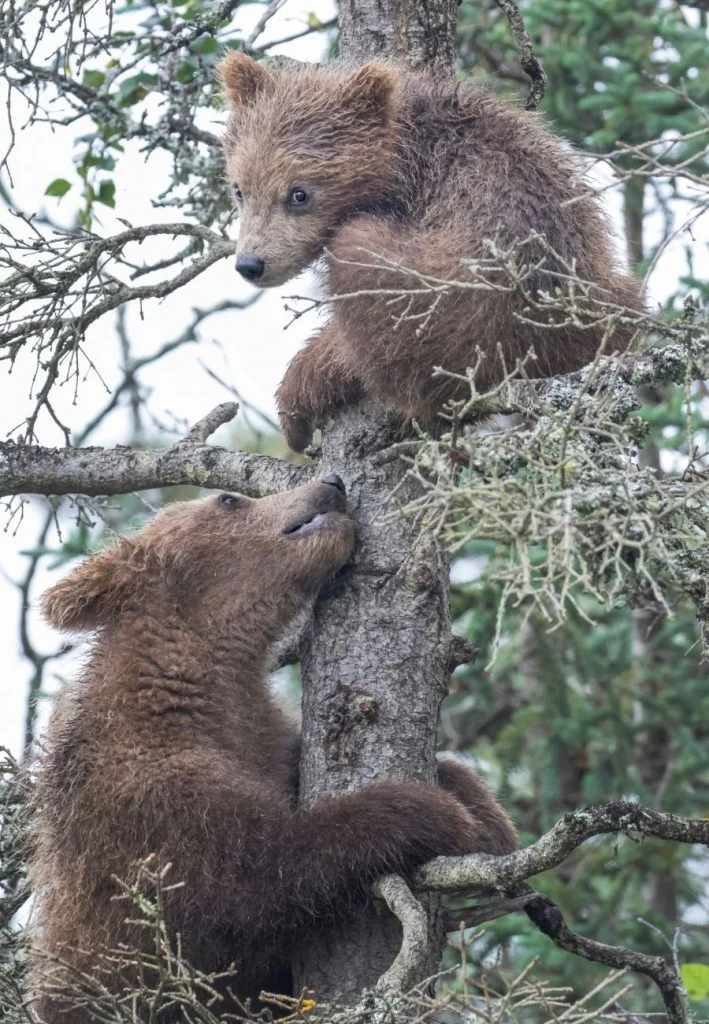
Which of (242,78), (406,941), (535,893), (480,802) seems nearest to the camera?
(406,941)

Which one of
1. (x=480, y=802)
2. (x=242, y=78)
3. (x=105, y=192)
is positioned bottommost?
(x=480, y=802)

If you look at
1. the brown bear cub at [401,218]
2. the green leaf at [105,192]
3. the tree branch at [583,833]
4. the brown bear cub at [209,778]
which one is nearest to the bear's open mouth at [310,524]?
the brown bear cub at [209,778]

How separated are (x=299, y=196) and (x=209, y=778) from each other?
2.24 metres

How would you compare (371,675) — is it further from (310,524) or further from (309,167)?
(309,167)

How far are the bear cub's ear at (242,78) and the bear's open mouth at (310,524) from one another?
6.15 ft

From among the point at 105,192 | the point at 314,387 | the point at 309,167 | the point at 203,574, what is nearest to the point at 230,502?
the point at 203,574

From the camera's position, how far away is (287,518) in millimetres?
5094

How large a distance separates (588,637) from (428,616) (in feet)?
13.3

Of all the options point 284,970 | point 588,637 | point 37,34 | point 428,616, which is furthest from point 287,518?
point 588,637

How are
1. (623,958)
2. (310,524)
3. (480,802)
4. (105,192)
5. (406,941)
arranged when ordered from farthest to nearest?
(105,192)
(480,802)
(310,524)
(623,958)
(406,941)

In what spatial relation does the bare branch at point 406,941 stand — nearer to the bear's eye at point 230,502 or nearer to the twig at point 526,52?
the bear's eye at point 230,502

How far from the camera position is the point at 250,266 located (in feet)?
16.9

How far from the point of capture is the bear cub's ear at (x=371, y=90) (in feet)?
16.9

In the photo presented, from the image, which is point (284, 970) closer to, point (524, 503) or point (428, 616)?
point (428, 616)
